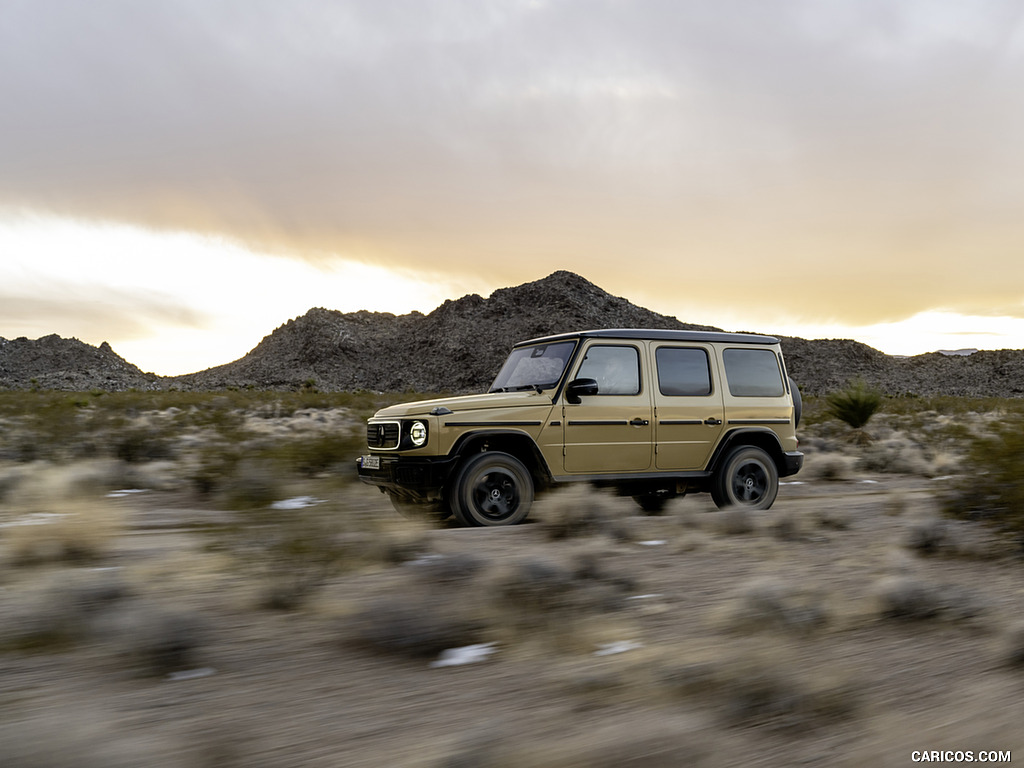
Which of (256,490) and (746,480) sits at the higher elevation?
(256,490)

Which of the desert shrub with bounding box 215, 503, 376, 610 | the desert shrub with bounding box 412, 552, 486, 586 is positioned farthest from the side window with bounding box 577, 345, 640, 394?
the desert shrub with bounding box 215, 503, 376, 610

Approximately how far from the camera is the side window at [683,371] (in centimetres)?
992

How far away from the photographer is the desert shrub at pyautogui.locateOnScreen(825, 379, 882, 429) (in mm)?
24766

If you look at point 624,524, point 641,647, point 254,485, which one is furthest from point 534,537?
point 641,647

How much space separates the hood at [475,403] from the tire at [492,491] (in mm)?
520

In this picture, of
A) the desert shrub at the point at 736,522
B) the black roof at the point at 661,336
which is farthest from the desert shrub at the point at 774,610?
the black roof at the point at 661,336

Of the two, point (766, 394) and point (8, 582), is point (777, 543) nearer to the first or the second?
point (766, 394)

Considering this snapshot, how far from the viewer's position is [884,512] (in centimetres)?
1040

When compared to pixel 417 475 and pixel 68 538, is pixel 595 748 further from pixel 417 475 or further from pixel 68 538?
pixel 417 475

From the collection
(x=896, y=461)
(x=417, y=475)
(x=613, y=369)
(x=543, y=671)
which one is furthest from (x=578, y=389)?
(x=896, y=461)

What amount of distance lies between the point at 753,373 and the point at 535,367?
289 centimetres

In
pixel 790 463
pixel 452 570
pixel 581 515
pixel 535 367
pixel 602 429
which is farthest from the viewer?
pixel 790 463

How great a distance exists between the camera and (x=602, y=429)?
9.36 meters

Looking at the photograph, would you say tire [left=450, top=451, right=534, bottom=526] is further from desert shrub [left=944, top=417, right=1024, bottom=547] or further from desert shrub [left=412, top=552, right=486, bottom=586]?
desert shrub [left=944, top=417, right=1024, bottom=547]
